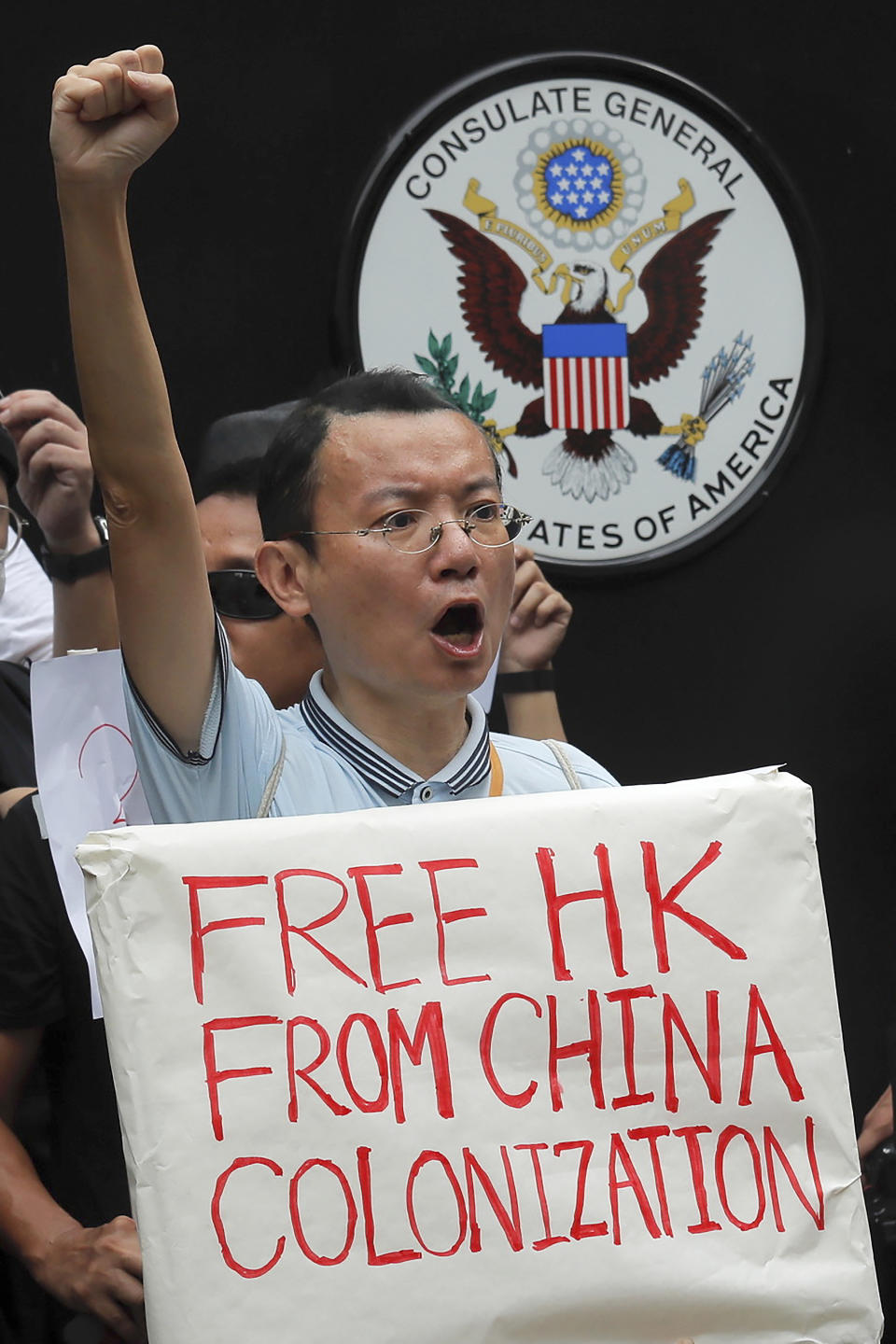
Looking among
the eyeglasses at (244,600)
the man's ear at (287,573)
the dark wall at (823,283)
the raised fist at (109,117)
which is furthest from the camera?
the dark wall at (823,283)

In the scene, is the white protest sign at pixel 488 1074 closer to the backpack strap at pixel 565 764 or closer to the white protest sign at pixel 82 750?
the backpack strap at pixel 565 764

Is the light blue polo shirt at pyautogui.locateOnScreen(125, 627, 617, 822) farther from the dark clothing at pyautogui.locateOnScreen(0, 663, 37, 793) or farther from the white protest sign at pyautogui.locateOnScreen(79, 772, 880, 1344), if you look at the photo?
the dark clothing at pyautogui.locateOnScreen(0, 663, 37, 793)

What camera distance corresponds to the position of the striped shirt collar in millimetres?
1255

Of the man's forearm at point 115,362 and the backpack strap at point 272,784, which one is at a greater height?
the man's forearm at point 115,362

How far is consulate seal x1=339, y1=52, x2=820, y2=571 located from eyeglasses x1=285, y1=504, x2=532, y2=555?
5.13 ft

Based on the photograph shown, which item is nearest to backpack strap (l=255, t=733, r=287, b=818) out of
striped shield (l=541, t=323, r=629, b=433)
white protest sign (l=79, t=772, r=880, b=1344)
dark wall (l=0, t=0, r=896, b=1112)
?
white protest sign (l=79, t=772, r=880, b=1344)

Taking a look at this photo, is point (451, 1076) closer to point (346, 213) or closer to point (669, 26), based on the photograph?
point (346, 213)

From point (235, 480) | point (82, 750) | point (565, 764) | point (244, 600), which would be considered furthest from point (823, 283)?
point (82, 750)

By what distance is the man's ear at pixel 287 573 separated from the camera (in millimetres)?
1290

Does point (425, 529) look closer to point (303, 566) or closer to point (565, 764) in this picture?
point (303, 566)

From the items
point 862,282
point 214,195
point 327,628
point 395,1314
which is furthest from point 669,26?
point 395,1314

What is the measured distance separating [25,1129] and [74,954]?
242mm

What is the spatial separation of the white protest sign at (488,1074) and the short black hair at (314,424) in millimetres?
324

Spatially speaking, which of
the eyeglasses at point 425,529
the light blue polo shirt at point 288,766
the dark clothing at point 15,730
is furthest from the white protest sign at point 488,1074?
the dark clothing at point 15,730
